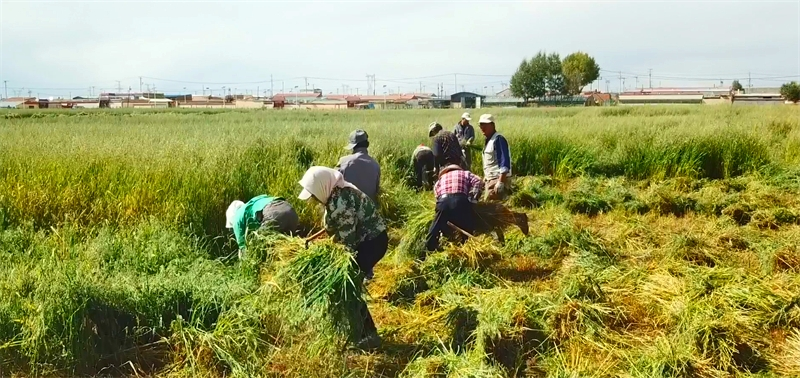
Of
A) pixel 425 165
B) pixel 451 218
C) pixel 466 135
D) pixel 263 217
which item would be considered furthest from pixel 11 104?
pixel 451 218

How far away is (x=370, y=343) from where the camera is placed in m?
3.74

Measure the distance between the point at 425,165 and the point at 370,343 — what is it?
616cm

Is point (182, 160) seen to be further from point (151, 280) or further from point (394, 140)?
point (394, 140)

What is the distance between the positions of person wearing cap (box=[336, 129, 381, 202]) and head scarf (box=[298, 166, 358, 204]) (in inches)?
77.1

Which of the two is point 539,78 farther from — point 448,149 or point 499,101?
point 448,149

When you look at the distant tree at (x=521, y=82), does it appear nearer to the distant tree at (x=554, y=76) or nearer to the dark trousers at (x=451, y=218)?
the distant tree at (x=554, y=76)

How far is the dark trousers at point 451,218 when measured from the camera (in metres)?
5.56

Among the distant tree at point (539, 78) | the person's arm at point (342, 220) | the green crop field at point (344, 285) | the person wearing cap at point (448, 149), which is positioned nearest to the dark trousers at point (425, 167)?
the person wearing cap at point (448, 149)

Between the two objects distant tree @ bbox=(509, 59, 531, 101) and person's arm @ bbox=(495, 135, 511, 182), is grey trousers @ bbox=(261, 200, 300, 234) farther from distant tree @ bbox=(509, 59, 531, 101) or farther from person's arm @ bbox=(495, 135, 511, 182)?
distant tree @ bbox=(509, 59, 531, 101)

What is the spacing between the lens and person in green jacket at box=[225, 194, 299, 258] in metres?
4.79

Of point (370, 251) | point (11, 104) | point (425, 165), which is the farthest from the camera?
point (11, 104)

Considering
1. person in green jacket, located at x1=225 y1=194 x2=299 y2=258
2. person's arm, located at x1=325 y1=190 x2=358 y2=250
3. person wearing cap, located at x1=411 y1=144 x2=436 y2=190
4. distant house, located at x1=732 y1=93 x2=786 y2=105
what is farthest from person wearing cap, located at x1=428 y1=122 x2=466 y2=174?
distant house, located at x1=732 y1=93 x2=786 y2=105

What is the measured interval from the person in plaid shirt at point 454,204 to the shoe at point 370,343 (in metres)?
1.99

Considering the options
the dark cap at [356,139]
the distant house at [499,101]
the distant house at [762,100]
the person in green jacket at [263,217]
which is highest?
the distant house at [499,101]
